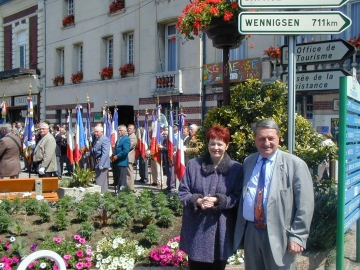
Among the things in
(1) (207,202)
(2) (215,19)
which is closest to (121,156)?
(2) (215,19)

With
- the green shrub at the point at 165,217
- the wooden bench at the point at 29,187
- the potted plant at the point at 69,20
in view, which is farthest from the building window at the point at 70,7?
the green shrub at the point at 165,217

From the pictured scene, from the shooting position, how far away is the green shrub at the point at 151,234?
5934 millimetres

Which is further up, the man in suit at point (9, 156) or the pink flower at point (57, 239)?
the man in suit at point (9, 156)

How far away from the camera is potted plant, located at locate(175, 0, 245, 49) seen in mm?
6297

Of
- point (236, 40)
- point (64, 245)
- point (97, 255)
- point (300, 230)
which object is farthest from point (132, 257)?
point (236, 40)

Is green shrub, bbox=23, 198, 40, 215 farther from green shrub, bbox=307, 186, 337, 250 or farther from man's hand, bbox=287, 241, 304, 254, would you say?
man's hand, bbox=287, 241, 304, 254

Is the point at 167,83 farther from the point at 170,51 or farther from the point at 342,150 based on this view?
the point at 342,150

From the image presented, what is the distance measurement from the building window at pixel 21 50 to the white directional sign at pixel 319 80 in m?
27.7

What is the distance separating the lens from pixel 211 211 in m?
4.00

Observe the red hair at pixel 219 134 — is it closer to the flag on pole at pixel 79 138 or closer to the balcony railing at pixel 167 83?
the flag on pole at pixel 79 138

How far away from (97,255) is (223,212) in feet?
7.26

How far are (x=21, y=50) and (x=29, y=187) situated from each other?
80.8ft

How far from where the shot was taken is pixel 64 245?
5.69 m

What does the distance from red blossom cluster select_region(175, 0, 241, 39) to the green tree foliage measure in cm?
101
